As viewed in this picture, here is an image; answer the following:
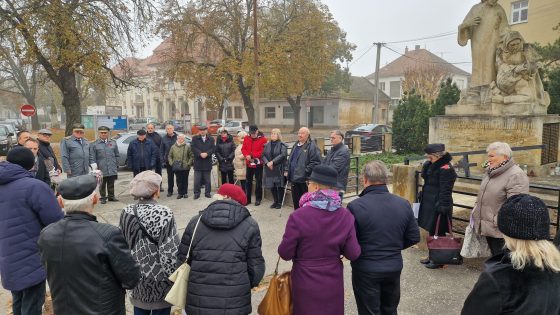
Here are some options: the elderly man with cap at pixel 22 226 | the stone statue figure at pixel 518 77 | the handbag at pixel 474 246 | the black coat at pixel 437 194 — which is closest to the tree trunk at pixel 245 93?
the stone statue figure at pixel 518 77

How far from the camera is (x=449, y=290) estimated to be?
4.55 m

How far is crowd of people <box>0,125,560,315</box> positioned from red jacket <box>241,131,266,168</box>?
4962 millimetres

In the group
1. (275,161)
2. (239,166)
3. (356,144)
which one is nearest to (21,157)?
(275,161)

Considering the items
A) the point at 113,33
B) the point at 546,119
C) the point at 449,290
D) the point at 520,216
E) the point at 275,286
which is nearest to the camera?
the point at 520,216

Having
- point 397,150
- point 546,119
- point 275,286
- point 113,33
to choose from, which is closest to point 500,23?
point 546,119

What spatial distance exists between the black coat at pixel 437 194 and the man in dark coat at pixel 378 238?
1787 mm

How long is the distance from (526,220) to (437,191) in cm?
329

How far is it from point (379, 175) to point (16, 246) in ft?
9.81

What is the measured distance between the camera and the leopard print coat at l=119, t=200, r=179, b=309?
9.75 ft

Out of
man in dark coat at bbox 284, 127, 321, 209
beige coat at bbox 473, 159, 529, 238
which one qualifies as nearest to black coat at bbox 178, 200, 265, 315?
beige coat at bbox 473, 159, 529, 238

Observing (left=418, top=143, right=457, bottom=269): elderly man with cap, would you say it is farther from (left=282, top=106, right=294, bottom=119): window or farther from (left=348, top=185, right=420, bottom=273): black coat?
(left=282, top=106, right=294, bottom=119): window

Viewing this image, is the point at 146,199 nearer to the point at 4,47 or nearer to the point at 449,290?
the point at 449,290

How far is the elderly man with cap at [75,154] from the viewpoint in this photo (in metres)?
8.08

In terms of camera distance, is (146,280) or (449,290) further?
(449,290)
